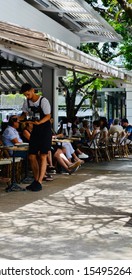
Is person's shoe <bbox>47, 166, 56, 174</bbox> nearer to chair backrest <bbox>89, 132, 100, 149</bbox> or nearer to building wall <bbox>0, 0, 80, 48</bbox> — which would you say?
chair backrest <bbox>89, 132, 100, 149</bbox>


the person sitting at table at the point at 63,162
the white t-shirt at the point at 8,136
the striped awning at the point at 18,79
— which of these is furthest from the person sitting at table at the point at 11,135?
the striped awning at the point at 18,79

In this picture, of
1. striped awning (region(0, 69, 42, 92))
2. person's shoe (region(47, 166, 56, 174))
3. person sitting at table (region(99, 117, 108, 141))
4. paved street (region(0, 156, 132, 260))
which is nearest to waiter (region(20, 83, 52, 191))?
paved street (region(0, 156, 132, 260))

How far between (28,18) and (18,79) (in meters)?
6.97

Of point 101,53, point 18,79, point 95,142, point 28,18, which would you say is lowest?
point 95,142

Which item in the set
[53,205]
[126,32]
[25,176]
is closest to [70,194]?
[53,205]

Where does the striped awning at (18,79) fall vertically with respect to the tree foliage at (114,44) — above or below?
below

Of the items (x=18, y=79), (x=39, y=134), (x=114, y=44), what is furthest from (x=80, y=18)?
(x=114, y=44)

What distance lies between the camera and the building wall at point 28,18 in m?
10.1

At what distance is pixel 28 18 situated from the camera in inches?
450

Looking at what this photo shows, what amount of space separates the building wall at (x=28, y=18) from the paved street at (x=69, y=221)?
347cm

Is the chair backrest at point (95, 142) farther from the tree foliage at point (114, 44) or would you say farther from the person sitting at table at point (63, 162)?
the tree foliage at point (114, 44)

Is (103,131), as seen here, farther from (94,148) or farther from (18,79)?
(18,79)

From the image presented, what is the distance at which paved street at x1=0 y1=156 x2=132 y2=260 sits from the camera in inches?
185

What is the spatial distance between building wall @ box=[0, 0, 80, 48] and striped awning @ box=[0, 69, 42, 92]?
118 inches
